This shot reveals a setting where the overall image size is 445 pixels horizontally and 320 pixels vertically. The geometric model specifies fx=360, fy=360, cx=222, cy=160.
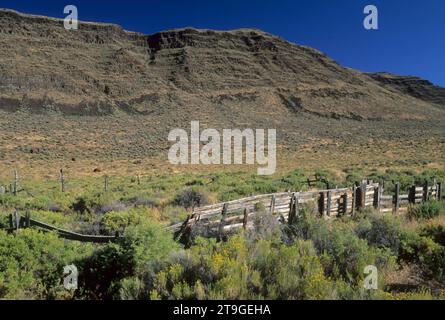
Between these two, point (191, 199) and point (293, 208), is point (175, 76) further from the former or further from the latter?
point (293, 208)

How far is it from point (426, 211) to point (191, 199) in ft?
24.1

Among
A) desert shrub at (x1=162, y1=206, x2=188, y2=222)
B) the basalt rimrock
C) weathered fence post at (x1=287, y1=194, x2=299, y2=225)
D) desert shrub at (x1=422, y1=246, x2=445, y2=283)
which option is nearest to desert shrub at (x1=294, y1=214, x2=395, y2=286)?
desert shrub at (x1=422, y1=246, x2=445, y2=283)

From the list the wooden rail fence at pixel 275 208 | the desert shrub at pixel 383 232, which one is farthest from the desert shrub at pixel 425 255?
the wooden rail fence at pixel 275 208

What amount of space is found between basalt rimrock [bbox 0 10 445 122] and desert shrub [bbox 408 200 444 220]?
5428 cm

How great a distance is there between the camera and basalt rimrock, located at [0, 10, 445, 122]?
63.5 meters

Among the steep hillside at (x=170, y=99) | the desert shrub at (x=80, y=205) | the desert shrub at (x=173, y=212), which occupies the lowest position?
the desert shrub at (x=173, y=212)

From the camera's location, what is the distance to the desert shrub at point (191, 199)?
12.7 meters

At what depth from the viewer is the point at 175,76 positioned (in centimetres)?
7750

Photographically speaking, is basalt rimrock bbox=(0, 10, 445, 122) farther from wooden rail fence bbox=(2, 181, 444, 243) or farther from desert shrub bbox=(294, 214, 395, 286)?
desert shrub bbox=(294, 214, 395, 286)

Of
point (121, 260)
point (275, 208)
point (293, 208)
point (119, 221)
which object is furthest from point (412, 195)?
point (121, 260)

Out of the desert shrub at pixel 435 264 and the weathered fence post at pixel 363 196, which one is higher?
the weathered fence post at pixel 363 196

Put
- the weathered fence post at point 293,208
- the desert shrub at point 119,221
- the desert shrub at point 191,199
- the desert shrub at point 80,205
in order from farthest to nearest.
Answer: the desert shrub at point 191,199 < the desert shrub at point 80,205 < the weathered fence post at point 293,208 < the desert shrub at point 119,221

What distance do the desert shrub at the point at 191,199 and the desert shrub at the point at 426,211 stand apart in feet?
21.2

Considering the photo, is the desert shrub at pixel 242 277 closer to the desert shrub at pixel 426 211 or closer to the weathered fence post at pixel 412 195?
the desert shrub at pixel 426 211
